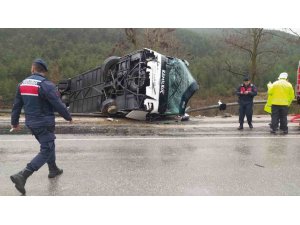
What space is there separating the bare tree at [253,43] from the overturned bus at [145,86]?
11.8m

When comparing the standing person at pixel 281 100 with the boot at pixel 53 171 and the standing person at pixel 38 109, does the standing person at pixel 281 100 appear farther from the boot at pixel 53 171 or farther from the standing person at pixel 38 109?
the standing person at pixel 38 109

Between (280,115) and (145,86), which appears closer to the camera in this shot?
(280,115)

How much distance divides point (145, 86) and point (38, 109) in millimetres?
5899

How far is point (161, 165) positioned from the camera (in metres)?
5.11

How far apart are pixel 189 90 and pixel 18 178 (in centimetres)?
715

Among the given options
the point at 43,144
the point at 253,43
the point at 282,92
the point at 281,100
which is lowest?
the point at 43,144

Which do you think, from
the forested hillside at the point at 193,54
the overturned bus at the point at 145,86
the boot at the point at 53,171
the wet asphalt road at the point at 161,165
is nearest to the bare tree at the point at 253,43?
the forested hillside at the point at 193,54

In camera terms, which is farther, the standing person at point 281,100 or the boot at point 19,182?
the standing person at point 281,100

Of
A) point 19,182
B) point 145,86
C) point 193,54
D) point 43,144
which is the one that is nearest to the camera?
point 19,182

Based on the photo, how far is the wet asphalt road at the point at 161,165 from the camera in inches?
160

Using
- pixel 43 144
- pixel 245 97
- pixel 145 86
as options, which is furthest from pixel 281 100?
pixel 43 144

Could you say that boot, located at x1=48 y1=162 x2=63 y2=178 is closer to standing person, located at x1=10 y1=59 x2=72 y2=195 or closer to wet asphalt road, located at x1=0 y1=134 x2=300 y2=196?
wet asphalt road, located at x1=0 y1=134 x2=300 y2=196

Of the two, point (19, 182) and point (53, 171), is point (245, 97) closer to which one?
point (53, 171)

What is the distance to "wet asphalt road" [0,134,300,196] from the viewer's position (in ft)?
13.3
